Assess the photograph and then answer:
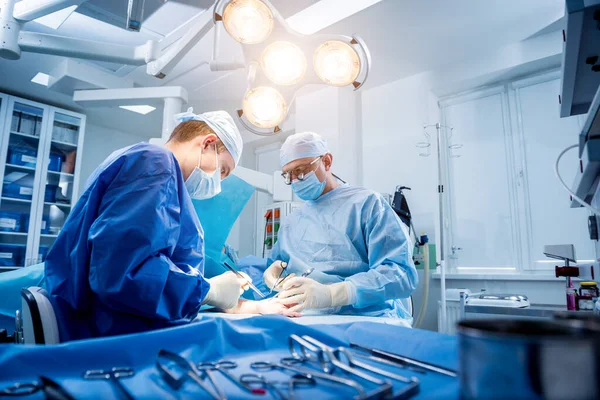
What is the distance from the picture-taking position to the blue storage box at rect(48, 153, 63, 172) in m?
4.07

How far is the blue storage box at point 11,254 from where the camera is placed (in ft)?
12.5

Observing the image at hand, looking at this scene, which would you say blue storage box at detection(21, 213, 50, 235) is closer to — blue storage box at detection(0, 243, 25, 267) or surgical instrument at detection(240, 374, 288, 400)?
blue storage box at detection(0, 243, 25, 267)

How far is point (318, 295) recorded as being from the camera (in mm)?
1366

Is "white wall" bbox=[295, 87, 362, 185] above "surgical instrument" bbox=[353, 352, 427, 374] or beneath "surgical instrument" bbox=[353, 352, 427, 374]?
above

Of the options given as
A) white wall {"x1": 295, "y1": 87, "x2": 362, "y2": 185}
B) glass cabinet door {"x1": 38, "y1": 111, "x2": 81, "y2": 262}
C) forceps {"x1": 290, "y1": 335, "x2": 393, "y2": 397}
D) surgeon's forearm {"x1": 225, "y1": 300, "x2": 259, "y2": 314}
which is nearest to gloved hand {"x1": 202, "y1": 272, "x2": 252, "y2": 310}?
surgeon's forearm {"x1": 225, "y1": 300, "x2": 259, "y2": 314}

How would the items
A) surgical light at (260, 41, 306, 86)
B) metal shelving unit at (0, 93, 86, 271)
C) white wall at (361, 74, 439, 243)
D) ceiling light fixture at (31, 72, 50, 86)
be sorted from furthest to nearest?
metal shelving unit at (0, 93, 86, 271) < ceiling light fixture at (31, 72, 50, 86) < white wall at (361, 74, 439, 243) < surgical light at (260, 41, 306, 86)

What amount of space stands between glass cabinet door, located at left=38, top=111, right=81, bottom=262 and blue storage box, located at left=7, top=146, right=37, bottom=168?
0.15m

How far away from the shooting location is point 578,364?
29 cm

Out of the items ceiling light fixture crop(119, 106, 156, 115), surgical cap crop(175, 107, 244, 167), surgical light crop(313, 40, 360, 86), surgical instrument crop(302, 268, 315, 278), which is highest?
ceiling light fixture crop(119, 106, 156, 115)

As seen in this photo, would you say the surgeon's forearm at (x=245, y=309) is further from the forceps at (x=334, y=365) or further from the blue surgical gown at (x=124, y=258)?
the forceps at (x=334, y=365)

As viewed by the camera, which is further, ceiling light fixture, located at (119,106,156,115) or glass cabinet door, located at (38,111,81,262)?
ceiling light fixture, located at (119,106,156,115)

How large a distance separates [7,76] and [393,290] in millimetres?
4086

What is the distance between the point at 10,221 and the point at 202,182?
11.3 ft

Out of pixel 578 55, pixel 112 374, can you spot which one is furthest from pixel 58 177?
pixel 578 55
